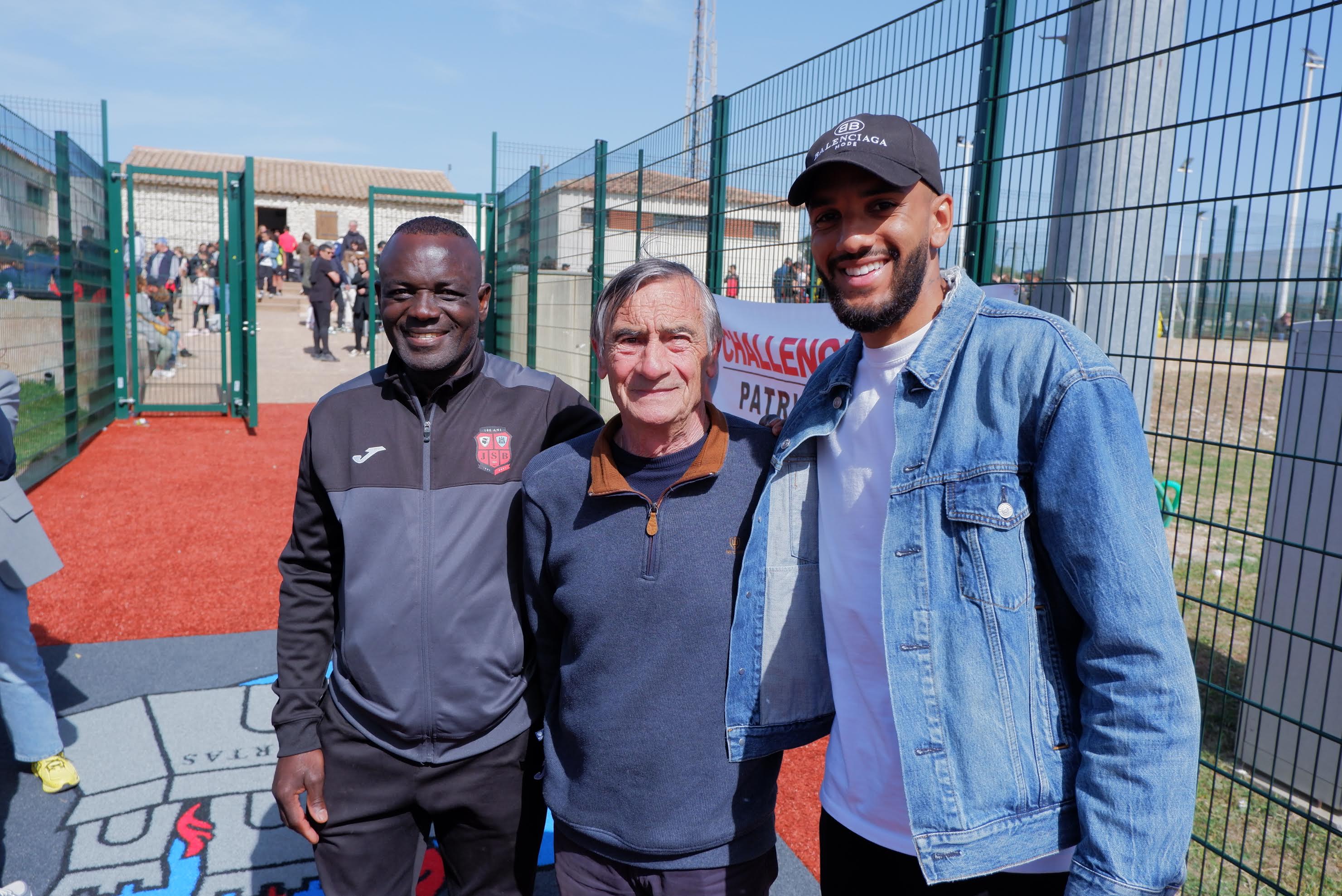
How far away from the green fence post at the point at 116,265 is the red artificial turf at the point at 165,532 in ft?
3.39

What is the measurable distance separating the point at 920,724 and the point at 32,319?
29.2 feet

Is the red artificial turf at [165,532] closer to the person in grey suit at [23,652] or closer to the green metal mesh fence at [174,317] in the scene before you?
the green metal mesh fence at [174,317]

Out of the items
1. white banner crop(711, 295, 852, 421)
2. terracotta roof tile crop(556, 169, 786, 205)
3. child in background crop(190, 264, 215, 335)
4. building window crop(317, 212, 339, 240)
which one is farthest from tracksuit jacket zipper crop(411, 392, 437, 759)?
building window crop(317, 212, 339, 240)

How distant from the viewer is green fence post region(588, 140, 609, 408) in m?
7.73

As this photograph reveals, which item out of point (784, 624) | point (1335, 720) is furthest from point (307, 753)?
point (1335, 720)

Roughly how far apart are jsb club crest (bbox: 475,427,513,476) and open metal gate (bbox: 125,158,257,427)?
377 inches

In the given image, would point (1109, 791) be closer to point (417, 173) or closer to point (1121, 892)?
point (1121, 892)

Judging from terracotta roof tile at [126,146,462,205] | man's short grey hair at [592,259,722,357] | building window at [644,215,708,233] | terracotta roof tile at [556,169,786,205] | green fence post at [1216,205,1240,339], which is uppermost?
terracotta roof tile at [126,146,462,205]

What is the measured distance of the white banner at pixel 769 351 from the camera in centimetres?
393

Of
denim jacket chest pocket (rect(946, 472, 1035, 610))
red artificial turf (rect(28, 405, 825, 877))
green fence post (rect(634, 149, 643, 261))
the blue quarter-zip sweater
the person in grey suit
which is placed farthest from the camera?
green fence post (rect(634, 149, 643, 261))

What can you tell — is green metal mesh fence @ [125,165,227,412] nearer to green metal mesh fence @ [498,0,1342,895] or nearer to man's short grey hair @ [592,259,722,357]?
green metal mesh fence @ [498,0,1342,895]

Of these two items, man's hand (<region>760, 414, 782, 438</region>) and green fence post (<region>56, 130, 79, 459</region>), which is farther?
green fence post (<region>56, 130, 79, 459</region>)

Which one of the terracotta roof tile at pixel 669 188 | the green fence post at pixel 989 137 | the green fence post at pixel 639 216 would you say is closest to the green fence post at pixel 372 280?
the terracotta roof tile at pixel 669 188

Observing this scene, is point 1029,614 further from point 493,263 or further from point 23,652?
point 493,263
